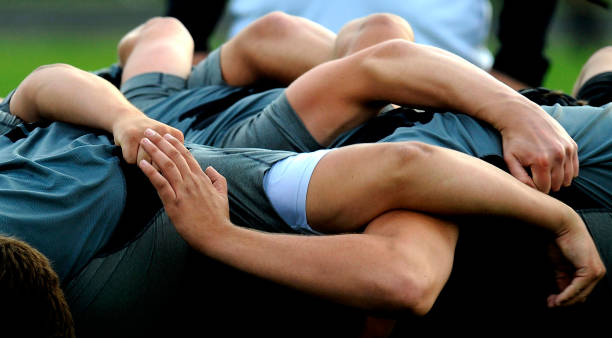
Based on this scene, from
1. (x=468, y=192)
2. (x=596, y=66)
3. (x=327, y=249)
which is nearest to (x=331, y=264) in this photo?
(x=327, y=249)

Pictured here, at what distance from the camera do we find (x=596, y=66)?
8.70ft

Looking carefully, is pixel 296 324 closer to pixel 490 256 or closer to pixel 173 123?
pixel 490 256

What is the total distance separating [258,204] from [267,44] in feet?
2.87

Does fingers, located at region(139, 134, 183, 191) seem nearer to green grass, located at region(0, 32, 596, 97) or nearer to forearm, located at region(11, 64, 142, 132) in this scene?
forearm, located at region(11, 64, 142, 132)

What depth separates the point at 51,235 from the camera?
154 centimetres

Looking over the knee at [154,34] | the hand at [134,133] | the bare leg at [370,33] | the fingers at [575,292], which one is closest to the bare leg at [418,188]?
the fingers at [575,292]

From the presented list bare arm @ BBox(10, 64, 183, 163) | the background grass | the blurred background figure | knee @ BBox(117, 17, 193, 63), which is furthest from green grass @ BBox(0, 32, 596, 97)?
bare arm @ BBox(10, 64, 183, 163)

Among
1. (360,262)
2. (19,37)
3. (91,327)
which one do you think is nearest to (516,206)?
(360,262)

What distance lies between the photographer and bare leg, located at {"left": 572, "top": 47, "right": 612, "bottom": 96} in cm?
260

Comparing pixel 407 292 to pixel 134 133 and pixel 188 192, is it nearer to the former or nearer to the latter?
pixel 188 192

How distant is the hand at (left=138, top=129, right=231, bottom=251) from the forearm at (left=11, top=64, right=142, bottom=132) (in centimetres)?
30

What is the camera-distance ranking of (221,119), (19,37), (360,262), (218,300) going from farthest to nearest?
1. (19,37)
2. (221,119)
3. (218,300)
4. (360,262)

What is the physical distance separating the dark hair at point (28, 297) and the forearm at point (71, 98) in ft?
1.92

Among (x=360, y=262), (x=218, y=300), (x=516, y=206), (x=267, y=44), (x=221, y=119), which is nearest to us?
(x=360, y=262)
